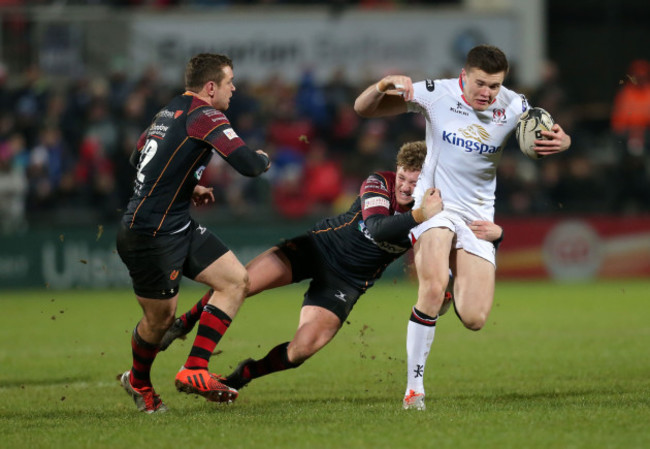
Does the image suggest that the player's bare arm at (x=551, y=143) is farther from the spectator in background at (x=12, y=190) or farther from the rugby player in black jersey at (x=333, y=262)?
the spectator in background at (x=12, y=190)

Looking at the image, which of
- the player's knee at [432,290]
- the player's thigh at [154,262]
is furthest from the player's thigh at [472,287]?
the player's thigh at [154,262]

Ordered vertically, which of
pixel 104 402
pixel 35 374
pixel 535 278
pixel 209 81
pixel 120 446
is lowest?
pixel 535 278

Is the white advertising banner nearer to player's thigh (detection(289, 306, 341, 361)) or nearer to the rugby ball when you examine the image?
player's thigh (detection(289, 306, 341, 361))

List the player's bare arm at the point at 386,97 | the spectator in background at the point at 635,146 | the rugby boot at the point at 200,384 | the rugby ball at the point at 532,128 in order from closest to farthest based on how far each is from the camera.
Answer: the rugby boot at the point at 200,384
the player's bare arm at the point at 386,97
the rugby ball at the point at 532,128
the spectator in background at the point at 635,146

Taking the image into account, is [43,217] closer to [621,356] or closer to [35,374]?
[35,374]

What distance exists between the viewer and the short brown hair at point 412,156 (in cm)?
728

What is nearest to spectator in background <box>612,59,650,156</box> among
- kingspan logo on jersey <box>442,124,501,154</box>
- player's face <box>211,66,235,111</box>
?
kingspan logo on jersey <box>442,124,501,154</box>

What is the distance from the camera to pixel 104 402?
7488mm

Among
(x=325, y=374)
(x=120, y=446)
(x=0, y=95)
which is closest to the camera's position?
(x=120, y=446)

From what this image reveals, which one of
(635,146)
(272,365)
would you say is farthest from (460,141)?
(635,146)

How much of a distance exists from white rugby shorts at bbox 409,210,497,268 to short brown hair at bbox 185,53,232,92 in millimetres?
1713

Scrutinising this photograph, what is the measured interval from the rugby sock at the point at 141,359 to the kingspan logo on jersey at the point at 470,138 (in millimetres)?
2517

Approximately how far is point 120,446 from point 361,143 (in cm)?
1210

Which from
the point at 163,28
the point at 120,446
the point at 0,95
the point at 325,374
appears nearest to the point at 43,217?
the point at 0,95
